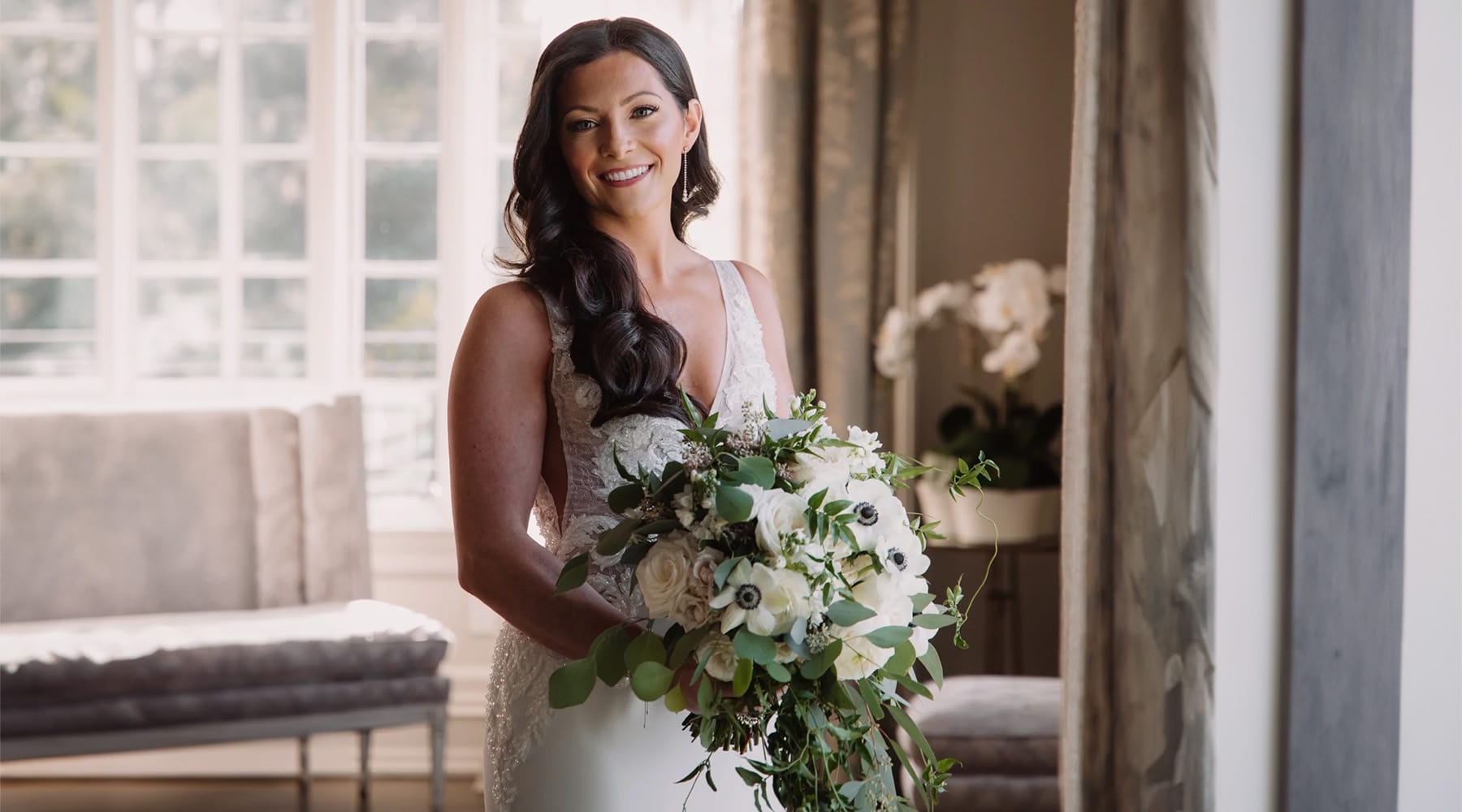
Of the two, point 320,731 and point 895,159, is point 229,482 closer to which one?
point 320,731

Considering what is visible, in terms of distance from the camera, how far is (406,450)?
4707 millimetres

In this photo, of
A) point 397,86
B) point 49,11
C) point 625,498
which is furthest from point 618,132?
point 49,11

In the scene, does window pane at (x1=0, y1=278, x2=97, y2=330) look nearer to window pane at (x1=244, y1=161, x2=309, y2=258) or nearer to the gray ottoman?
window pane at (x1=244, y1=161, x2=309, y2=258)

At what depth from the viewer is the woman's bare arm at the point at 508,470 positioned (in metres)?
1.36

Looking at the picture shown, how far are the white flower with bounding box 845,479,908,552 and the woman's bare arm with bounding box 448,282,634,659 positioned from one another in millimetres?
303

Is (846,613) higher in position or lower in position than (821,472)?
lower

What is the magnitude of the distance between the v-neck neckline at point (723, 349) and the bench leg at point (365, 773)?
9.39 feet

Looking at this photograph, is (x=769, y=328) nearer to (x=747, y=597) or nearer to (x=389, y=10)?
(x=747, y=597)

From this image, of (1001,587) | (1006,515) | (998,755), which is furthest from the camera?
(1001,587)

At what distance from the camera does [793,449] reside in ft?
4.00

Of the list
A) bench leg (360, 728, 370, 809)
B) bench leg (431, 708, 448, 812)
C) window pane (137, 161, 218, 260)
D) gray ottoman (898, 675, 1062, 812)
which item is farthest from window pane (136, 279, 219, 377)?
gray ottoman (898, 675, 1062, 812)

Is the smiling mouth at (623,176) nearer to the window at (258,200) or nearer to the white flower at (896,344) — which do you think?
the white flower at (896,344)

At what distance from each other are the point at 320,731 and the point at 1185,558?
2.53 meters

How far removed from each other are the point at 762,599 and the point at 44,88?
4.39 metres
